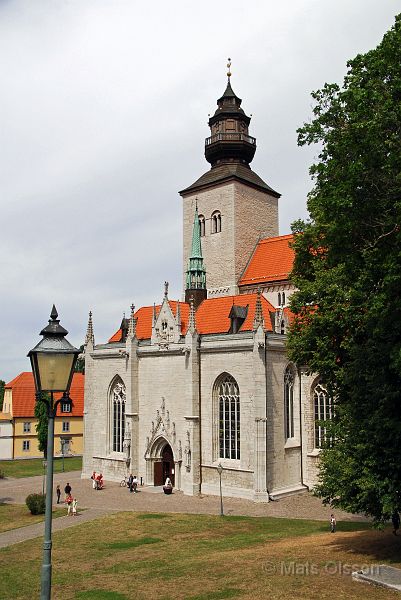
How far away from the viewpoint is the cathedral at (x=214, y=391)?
3272 cm

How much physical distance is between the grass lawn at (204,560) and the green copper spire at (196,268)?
860 inches

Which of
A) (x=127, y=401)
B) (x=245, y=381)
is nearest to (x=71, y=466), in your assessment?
(x=127, y=401)

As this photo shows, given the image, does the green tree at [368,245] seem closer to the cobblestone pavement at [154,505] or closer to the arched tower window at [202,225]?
the cobblestone pavement at [154,505]

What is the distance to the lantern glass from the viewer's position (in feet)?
27.5

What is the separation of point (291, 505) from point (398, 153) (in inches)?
885

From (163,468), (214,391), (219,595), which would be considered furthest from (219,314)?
Result: (219,595)

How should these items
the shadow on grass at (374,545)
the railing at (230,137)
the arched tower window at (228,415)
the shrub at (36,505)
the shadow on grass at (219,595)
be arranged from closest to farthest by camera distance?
the shadow on grass at (219,595)
the shadow on grass at (374,545)
the shrub at (36,505)
the arched tower window at (228,415)
the railing at (230,137)

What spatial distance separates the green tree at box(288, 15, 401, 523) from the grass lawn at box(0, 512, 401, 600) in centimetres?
225

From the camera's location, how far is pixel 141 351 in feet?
128

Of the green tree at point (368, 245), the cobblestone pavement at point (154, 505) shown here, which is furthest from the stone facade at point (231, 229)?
the green tree at point (368, 245)

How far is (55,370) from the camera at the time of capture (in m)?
8.44

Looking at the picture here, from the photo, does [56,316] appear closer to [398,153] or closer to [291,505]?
[398,153]

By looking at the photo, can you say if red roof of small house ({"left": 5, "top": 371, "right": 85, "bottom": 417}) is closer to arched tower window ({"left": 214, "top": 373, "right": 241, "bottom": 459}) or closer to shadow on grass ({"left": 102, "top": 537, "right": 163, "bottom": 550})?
arched tower window ({"left": 214, "top": 373, "right": 241, "bottom": 459})

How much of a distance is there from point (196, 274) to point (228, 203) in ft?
25.5
